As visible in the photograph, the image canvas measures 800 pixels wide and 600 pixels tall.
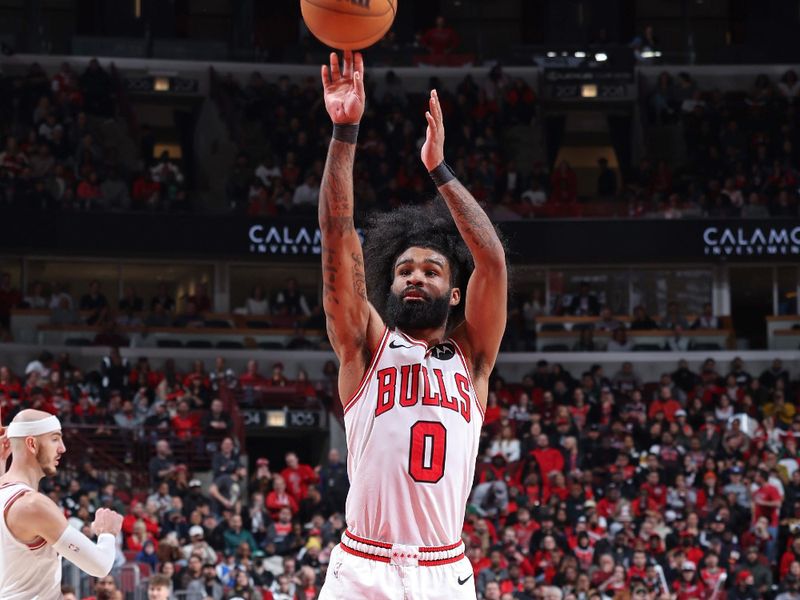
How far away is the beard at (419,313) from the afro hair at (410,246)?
0.21 meters

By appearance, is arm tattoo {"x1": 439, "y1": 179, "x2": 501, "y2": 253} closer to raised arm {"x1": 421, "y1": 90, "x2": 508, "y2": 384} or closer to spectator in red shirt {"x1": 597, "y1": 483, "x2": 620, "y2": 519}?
raised arm {"x1": 421, "y1": 90, "x2": 508, "y2": 384}

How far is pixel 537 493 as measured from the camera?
18453 millimetres

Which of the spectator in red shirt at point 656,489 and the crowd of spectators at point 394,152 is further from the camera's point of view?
the crowd of spectators at point 394,152

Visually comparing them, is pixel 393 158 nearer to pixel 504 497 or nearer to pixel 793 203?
pixel 793 203

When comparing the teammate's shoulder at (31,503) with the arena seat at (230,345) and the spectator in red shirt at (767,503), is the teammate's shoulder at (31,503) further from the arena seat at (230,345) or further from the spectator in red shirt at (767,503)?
the arena seat at (230,345)

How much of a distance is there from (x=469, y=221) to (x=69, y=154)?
70.7 feet

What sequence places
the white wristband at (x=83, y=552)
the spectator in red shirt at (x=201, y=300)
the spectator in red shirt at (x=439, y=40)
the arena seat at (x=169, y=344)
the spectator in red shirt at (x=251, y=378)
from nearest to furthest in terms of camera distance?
the white wristband at (x=83, y=552) < the spectator in red shirt at (x=251, y=378) < the arena seat at (x=169, y=344) < the spectator in red shirt at (x=201, y=300) < the spectator in red shirt at (x=439, y=40)

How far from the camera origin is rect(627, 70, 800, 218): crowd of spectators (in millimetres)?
26547

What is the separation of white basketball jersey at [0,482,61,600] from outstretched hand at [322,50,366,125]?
8.35ft

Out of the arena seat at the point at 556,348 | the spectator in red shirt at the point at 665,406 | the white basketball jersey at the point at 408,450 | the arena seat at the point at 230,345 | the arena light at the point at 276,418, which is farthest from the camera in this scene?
the arena seat at the point at 556,348

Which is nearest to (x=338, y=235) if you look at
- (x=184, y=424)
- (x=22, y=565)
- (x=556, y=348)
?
(x=22, y=565)

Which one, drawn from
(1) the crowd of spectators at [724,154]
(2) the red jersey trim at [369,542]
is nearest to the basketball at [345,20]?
(2) the red jersey trim at [369,542]

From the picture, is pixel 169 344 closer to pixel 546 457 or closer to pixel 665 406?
pixel 546 457

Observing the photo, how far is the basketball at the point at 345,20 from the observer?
6.15m
